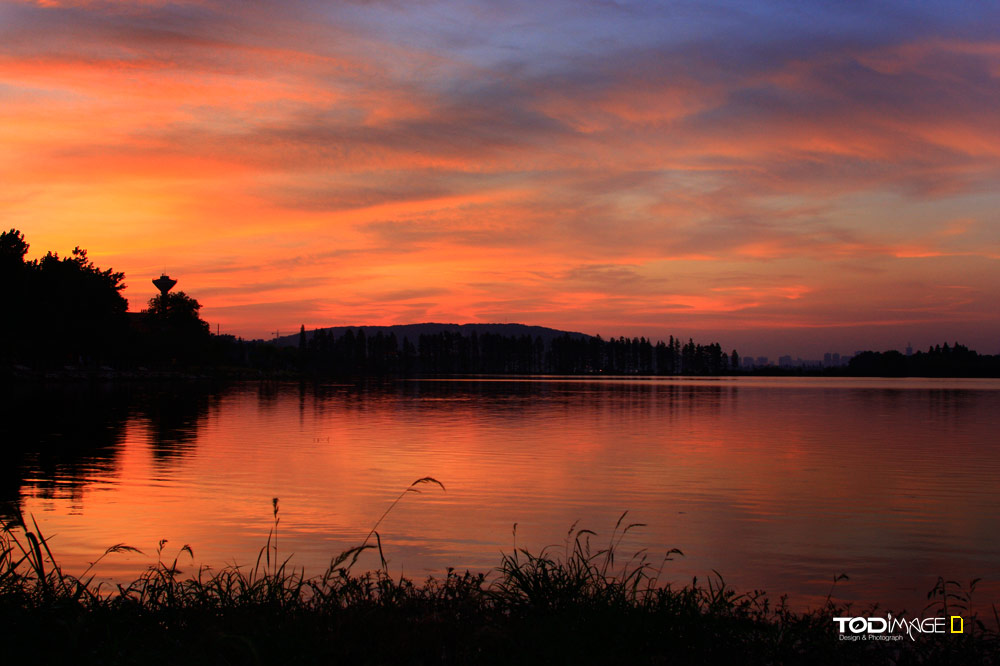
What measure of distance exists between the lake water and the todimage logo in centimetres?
146

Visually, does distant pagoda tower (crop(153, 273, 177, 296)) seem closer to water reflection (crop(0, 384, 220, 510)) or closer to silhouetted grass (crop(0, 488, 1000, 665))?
water reflection (crop(0, 384, 220, 510))

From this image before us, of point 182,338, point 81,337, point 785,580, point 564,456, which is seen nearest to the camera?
point 785,580

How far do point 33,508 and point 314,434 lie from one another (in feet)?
66.5

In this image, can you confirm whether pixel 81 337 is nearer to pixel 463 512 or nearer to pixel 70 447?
pixel 70 447

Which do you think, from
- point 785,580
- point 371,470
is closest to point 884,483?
point 785,580

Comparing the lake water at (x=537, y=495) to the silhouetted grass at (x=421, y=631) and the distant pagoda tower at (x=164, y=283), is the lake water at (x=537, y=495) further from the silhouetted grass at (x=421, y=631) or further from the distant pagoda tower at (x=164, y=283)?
the distant pagoda tower at (x=164, y=283)

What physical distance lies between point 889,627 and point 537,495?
40.2 feet

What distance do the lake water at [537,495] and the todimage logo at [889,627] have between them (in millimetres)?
1458

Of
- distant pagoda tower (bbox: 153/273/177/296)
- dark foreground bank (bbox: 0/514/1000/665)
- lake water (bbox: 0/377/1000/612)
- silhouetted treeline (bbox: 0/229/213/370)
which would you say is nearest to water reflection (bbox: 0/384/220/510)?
lake water (bbox: 0/377/1000/612)

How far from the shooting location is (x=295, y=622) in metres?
7.65

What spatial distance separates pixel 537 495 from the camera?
20.7 m

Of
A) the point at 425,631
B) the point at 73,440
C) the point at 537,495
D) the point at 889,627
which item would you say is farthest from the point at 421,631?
the point at 73,440

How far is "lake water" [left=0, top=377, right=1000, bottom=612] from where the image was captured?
1381 cm

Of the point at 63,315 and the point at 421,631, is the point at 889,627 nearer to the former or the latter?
the point at 421,631
